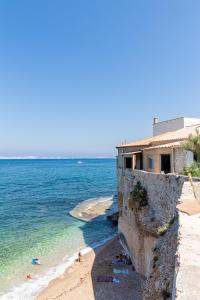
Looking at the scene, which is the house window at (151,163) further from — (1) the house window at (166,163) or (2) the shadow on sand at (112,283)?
(2) the shadow on sand at (112,283)

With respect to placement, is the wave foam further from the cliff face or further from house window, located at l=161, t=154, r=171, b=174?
house window, located at l=161, t=154, r=171, b=174

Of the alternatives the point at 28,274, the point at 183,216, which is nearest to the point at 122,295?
the point at 28,274

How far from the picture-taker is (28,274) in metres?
20.5

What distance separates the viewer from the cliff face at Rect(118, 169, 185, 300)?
8.82m

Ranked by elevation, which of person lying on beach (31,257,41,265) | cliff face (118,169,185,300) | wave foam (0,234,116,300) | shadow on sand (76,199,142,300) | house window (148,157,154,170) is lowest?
wave foam (0,234,116,300)

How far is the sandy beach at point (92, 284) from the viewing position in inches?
670

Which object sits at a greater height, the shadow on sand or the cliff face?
the cliff face

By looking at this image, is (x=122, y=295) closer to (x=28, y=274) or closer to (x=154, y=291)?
(x=28, y=274)

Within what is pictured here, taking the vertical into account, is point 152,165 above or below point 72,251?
above

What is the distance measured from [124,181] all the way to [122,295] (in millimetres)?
9343

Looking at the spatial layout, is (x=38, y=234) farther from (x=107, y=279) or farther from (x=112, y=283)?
(x=112, y=283)

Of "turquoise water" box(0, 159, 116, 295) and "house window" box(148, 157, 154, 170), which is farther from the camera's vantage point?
"house window" box(148, 157, 154, 170)

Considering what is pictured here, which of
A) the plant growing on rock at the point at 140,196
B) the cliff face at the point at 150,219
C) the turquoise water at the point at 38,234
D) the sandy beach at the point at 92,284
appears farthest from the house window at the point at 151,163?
the turquoise water at the point at 38,234

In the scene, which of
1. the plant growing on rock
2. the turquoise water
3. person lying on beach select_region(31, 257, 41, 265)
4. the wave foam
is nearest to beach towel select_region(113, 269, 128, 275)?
the wave foam
